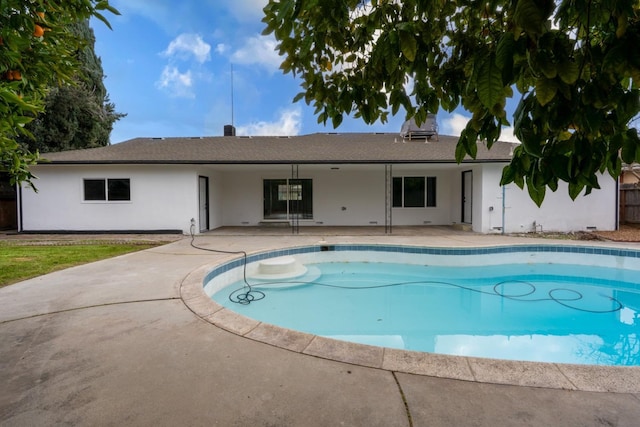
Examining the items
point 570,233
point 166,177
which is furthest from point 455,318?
point 166,177

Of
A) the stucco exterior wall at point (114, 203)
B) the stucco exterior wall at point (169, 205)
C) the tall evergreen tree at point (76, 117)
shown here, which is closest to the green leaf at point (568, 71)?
the stucco exterior wall at point (169, 205)

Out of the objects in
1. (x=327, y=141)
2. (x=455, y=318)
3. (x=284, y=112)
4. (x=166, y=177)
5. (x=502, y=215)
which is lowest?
(x=455, y=318)

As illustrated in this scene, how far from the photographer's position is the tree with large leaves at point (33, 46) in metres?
1.54

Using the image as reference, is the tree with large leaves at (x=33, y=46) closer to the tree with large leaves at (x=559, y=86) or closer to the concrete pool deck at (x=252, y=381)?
the tree with large leaves at (x=559, y=86)

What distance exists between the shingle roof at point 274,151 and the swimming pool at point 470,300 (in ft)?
12.3

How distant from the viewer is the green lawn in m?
5.28

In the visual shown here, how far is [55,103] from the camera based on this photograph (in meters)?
16.7

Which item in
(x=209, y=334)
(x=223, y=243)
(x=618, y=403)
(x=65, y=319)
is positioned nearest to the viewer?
(x=618, y=403)

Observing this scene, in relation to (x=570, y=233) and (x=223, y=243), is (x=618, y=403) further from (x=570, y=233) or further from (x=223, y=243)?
(x=570, y=233)

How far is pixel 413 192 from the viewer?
13664 millimetres

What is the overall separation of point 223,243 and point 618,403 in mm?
8293

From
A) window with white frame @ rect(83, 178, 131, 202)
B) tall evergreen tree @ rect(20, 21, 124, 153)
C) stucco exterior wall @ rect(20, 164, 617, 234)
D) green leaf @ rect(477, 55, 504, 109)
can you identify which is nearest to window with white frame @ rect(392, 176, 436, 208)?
stucco exterior wall @ rect(20, 164, 617, 234)

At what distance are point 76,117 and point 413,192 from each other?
18004 millimetres

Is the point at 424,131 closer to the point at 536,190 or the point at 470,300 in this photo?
the point at 470,300
